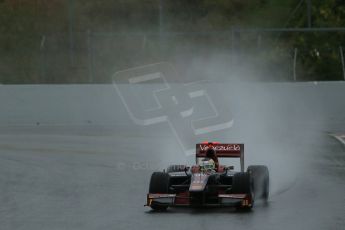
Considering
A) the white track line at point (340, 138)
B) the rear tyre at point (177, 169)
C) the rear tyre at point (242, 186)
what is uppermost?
the white track line at point (340, 138)

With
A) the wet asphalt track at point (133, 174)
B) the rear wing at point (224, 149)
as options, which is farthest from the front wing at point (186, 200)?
the rear wing at point (224, 149)

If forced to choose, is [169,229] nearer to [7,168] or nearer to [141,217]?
[141,217]

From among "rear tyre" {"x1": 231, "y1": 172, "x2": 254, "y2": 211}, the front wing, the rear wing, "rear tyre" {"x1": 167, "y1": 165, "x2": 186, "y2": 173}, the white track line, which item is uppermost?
the white track line

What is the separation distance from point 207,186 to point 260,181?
48.1 inches

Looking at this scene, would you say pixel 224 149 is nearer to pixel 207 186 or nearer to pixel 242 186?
pixel 207 186

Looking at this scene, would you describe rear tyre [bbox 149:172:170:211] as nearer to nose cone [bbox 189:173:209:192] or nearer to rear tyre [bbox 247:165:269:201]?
nose cone [bbox 189:173:209:192]

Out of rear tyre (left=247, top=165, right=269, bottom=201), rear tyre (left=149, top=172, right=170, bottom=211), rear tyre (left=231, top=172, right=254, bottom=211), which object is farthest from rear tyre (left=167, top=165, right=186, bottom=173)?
rear tyre (left=231, top=172, right=254, bottom=211)

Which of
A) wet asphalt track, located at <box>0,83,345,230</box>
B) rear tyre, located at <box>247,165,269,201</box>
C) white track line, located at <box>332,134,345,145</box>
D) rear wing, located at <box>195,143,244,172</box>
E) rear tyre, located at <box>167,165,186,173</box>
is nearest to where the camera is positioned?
wet asphalt track, located at <box>0,83,345,230</box>

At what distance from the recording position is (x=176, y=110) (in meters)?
26.2

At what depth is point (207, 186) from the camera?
11.8 metres

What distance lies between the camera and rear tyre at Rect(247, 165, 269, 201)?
12.7 meters

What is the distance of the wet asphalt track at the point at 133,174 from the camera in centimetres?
1091

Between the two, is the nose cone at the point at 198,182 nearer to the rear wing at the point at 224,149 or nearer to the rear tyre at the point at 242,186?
the rear tyre at the point at 242,186

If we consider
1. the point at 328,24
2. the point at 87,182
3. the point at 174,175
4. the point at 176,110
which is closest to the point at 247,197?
the point at 174,175
